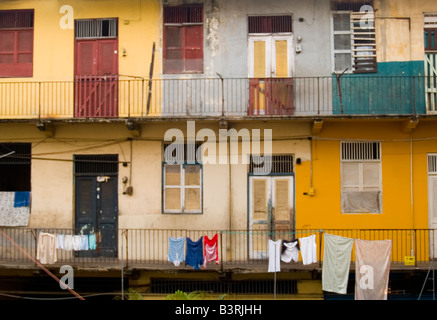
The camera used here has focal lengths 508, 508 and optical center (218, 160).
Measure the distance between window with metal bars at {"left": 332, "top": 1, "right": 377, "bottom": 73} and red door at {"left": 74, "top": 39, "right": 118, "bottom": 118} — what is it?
20.8ft

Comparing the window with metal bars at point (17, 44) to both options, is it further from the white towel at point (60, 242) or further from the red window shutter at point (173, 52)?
the white towel at point (60, 242)

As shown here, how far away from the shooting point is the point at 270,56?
1441 cm

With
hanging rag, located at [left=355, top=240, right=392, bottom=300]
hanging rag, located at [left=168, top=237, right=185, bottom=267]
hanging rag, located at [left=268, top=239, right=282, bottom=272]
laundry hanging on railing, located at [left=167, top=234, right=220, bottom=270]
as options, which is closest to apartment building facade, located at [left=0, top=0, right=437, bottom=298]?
hanging rag, located at [left=168, top=237, right=185, bottom=267]

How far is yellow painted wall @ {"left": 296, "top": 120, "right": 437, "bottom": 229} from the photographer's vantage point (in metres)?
14.0

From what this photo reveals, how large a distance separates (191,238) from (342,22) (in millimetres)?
7413

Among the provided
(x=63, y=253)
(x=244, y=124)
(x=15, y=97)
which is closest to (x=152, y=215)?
(x=63, y=253)

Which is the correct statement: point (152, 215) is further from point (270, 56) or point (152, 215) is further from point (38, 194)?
point (270, 56)

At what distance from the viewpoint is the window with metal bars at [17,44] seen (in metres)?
14.8

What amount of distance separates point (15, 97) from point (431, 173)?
12023mm

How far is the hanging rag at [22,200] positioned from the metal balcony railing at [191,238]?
72 cm

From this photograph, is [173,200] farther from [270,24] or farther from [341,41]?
[341,41]

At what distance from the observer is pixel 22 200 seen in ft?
48.2

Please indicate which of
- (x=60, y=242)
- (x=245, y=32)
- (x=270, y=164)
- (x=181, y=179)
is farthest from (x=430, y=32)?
(x=60, y=242)

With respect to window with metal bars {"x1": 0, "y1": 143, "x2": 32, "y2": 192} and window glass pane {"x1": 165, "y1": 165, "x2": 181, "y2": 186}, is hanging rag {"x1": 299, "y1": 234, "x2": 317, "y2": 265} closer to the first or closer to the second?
window glass pane {"x1": 165, "y1": 165, "x2": 181, "y2": 186}
